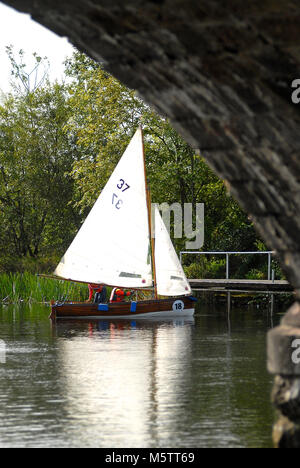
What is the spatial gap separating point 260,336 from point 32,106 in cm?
3166

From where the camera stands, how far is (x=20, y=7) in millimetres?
5996

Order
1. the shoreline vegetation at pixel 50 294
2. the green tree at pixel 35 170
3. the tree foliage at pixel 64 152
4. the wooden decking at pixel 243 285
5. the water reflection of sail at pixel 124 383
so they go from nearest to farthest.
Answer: the water reflection of sail at pixel 124 383
the wooden decking at pixel 243 285
the shoreline vegetation at pixel 50 294
the tree foliage at pixel 64 152
the green tree at pixel 35 170

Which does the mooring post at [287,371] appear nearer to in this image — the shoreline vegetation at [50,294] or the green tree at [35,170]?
the shoreline vegetation at [50,294]

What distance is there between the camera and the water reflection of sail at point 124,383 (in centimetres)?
1193

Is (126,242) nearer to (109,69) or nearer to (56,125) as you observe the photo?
(56,125)

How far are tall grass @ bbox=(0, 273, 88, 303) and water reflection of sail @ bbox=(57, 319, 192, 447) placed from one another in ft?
37.8

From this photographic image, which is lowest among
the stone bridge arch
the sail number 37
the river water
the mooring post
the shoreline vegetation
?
the river water

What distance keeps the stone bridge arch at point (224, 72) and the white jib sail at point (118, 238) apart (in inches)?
1097

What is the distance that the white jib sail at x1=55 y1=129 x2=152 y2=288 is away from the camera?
34531 mm

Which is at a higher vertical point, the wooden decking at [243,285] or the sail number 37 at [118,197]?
the sail number 37 at [118,197]

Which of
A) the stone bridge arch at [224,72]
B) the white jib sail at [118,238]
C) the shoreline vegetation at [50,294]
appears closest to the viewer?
the stone bridge arch at [224,72]

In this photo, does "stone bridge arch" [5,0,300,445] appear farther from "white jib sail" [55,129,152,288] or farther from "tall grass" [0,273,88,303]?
"tall grass" [0,273,88,303]

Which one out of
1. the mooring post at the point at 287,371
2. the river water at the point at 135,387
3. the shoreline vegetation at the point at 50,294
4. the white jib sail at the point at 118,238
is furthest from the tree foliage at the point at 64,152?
the mooring post at the point at 287,371

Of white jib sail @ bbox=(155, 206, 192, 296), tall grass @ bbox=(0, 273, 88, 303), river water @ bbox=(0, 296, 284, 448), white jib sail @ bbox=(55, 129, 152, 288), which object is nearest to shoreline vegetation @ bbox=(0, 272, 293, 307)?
tall grass @ bbox=(0, 273, 88, 303)
